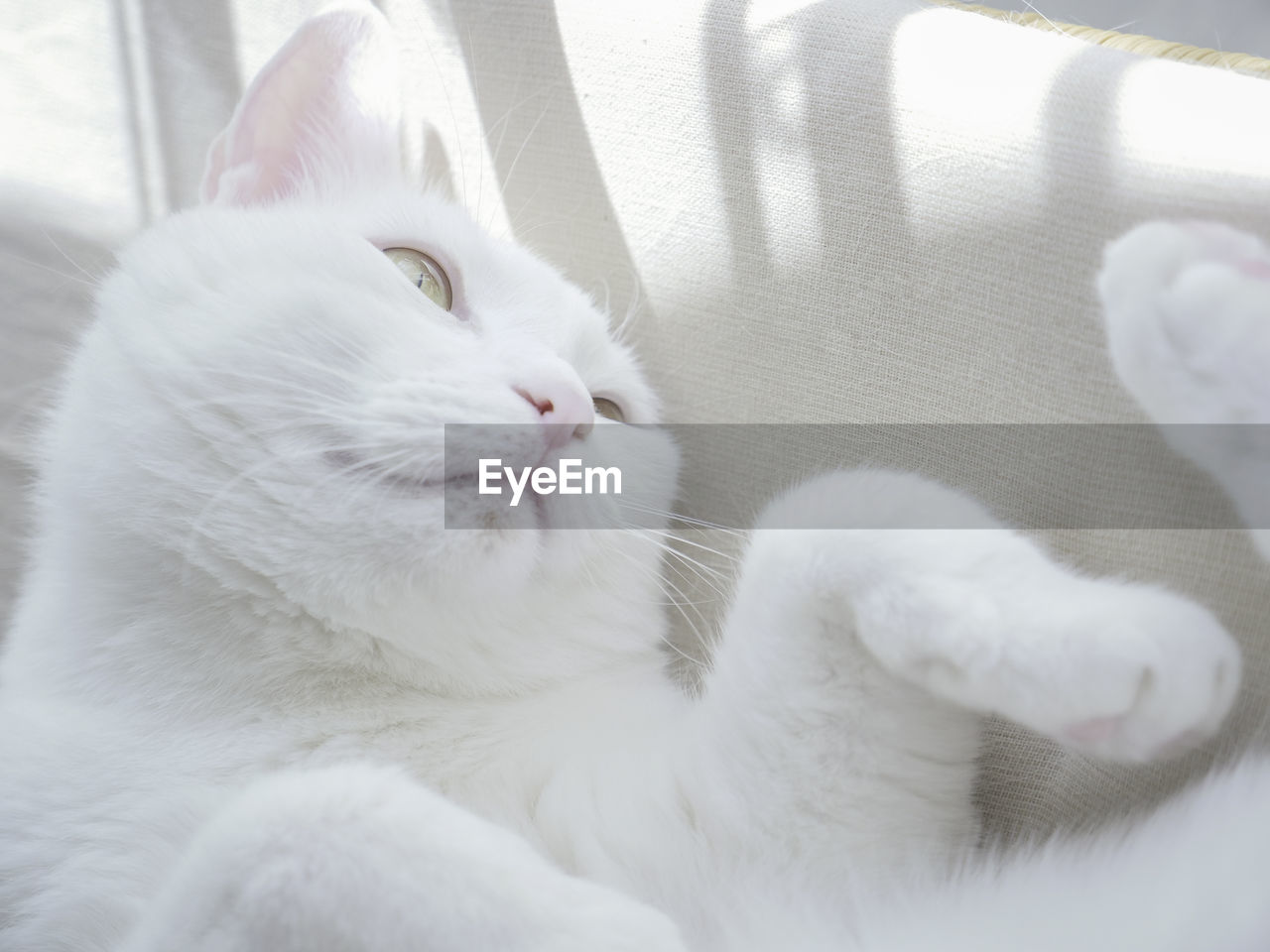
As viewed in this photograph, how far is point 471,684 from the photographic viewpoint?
2.95ft

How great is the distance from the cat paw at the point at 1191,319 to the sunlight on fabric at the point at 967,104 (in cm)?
17

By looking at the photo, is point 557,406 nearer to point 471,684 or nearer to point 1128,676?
point 471,684

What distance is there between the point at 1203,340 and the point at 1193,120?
246 mm

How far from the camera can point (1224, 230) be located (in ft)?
2.48

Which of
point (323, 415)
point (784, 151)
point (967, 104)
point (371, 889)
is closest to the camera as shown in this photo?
point (371, 889)

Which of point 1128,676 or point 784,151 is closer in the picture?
point 1128,676

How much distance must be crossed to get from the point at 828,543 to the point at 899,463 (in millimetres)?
247

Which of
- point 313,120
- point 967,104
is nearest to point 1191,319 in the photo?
point 967,104

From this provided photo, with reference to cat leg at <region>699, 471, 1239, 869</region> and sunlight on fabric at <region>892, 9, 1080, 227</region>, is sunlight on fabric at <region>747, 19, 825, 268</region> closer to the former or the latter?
sunlight on fabric at <region>892, 9, 1080, 227</region>

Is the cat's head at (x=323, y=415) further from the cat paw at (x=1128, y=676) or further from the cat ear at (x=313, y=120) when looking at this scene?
the cat paw at (x=1128, y=676)

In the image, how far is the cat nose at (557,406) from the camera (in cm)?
86

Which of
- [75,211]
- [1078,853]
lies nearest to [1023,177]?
[1078,853]

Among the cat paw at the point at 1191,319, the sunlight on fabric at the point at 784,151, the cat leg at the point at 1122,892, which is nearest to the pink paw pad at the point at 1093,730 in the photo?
A: the cat leg at the point at 1122,892

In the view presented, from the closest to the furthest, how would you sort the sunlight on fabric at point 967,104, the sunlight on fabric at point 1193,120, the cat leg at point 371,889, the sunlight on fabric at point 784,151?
the cat leg at point 371,889
the sunlight on fabric at point 1193,120
the sunlight on fabric at point 967,104
the sunlight on fabric at point 784,151
